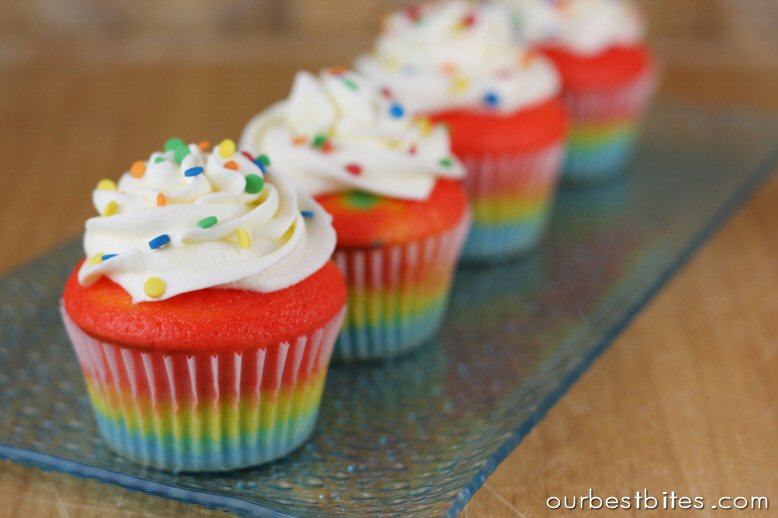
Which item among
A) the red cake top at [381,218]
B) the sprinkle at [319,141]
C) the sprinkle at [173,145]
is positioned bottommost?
the red cake top at [381,218]

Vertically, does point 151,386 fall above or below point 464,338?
above

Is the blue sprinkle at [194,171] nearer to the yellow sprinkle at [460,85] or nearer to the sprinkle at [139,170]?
the sprinkle at [139,170]

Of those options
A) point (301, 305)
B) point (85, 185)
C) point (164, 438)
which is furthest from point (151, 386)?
point (85, 185)

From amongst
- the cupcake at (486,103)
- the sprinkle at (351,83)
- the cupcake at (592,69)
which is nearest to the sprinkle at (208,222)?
the sprinkle at (351,83)

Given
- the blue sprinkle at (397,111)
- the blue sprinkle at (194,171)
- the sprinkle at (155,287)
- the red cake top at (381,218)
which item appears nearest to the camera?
the sprinkle at (155,287)

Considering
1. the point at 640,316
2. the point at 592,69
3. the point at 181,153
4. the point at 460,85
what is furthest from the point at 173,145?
the point at 592,69

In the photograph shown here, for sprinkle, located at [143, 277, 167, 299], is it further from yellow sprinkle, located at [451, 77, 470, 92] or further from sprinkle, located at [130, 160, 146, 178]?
yellow sprinkle, located at [451, 77, 470, 92]

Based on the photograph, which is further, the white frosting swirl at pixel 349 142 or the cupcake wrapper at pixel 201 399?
the white frosting swirl at pixel 349 142

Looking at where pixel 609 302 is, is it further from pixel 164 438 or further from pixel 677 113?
pixel 677 113
